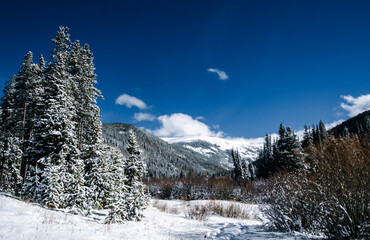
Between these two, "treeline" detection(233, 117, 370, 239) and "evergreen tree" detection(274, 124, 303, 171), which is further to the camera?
"evergreen tree" detection(274, 124, 303, 171)

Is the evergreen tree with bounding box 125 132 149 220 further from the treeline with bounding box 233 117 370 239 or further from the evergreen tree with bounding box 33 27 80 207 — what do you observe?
the treeline with bounding box 233 117 370 239

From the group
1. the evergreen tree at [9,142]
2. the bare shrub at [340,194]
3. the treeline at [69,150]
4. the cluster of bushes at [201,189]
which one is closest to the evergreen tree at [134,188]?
the treeline at [69,150]

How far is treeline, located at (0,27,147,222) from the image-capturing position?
12005 mm

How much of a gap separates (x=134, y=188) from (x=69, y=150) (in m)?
5.87

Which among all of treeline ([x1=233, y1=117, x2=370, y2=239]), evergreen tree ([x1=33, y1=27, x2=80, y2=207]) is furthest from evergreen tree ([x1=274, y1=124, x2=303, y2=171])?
evergreen tree ([x1=33, y1=27, x2=80, y2=207])

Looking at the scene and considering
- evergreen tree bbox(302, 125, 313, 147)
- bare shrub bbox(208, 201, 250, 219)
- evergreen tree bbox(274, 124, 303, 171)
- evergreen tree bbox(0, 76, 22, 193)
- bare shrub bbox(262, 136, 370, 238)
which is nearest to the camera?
bare shrub bbox(262, 136, 370, 238)

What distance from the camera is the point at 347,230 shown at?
5.73 metres

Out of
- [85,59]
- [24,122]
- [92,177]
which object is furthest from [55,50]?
[92,177]

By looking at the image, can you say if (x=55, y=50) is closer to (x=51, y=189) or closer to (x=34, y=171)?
(x=34, y=171)

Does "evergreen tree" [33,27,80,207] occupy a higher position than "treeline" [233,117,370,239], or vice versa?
"evergreen tree" [33,27,80,207]

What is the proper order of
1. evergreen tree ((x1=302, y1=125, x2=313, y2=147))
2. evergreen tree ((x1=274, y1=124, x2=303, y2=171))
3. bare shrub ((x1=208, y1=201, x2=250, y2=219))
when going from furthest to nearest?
evergreen tree ((x1=274, y1=124, x2=303, y2=171)) → bare shrub ((x1=208, y1=201, x2=250, y2=219)) → evergreen tree ((x1=302, y1=125, x2=313, y2=147))

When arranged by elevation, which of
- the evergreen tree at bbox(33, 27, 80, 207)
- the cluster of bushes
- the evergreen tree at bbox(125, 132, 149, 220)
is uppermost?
the evergreen tree at bbox(33, 27, 80, 207)

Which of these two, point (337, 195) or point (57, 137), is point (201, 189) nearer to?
point (57, 137)

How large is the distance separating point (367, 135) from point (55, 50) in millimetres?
23229
